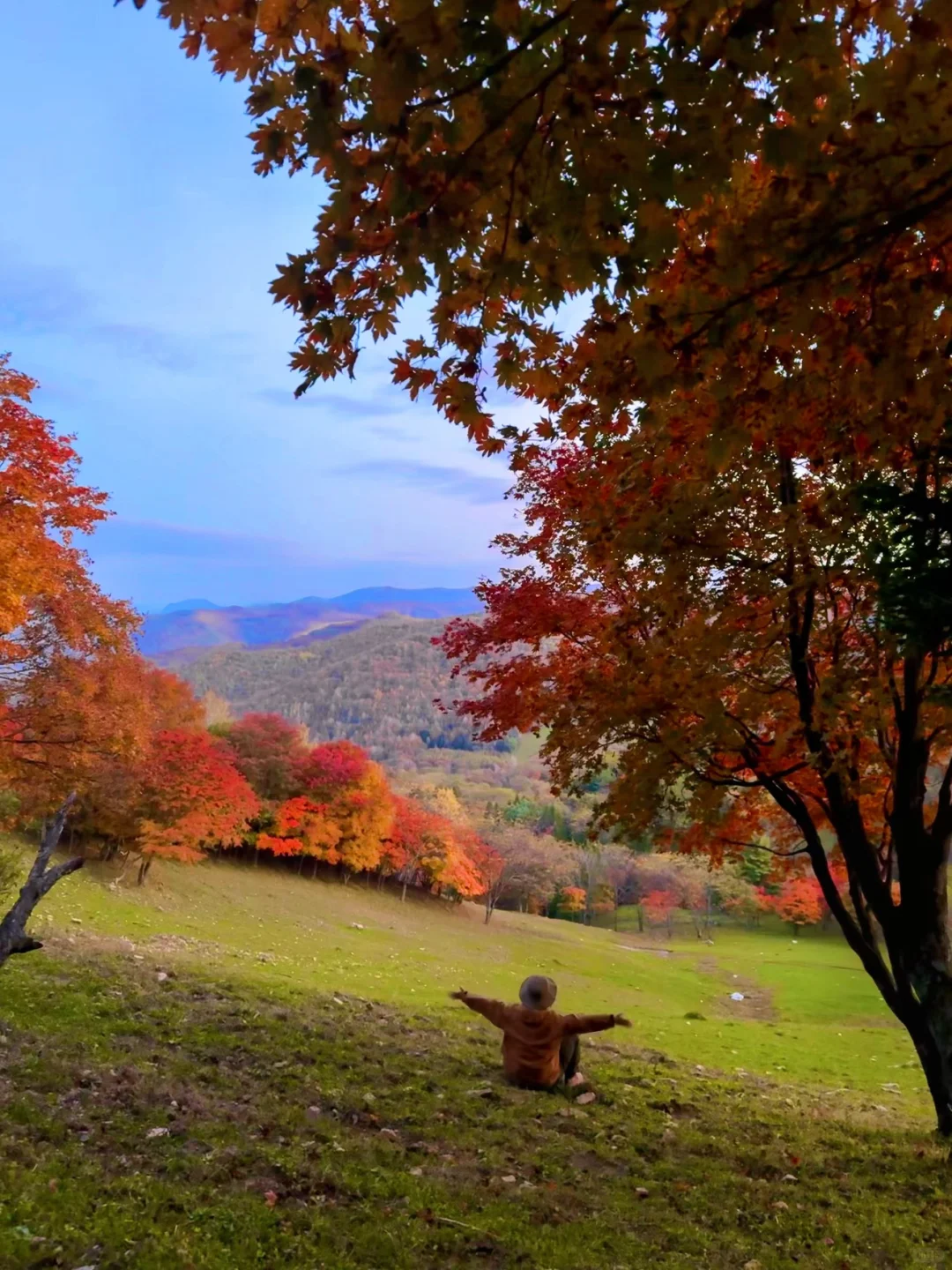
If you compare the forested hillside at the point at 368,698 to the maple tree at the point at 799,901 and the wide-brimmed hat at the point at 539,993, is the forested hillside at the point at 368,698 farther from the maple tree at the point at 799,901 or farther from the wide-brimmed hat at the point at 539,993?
the wide-brimmed hat at the point at 539,993

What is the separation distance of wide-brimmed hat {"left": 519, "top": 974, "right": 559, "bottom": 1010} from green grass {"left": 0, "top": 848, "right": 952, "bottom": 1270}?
79 centimetres

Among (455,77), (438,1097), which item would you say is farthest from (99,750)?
(455,77)

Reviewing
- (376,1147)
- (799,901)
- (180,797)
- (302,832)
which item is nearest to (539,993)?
(376,1147)

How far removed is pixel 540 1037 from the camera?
7141 mm

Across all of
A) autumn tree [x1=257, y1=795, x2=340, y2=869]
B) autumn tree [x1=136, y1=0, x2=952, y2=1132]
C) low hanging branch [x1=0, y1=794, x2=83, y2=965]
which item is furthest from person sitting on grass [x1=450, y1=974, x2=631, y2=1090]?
autumn tree [x1=257, y1=795, x2=340, y2=869]

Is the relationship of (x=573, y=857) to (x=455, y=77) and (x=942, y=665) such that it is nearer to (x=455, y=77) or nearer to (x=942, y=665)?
(x=942, y=665)

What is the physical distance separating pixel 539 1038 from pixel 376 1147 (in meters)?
2.56

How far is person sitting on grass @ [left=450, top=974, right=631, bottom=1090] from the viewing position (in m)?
7.13

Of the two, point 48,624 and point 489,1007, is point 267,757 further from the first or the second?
point 489,1007

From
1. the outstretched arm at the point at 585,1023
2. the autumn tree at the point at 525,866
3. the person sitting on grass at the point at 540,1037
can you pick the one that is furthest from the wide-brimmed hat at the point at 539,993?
the autumn tree at the point at 525,866

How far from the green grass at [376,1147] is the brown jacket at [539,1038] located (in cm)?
30

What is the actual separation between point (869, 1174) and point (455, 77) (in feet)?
24.1

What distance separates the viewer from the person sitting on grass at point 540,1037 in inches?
281

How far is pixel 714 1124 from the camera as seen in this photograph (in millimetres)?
6770
